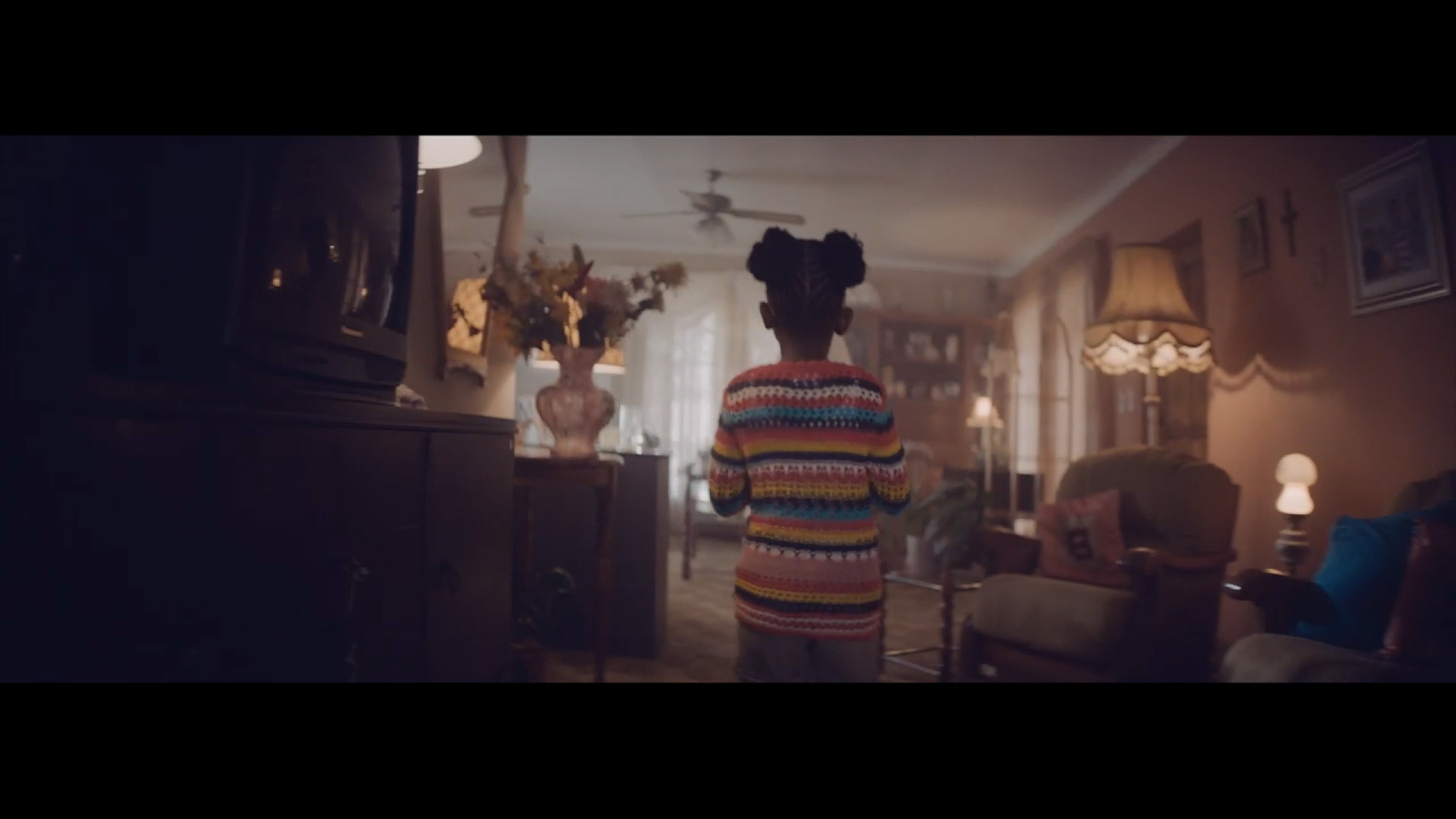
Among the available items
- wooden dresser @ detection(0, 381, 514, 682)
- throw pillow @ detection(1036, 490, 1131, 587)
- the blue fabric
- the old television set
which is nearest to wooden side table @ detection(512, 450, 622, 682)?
wooden dresser @ detection(0, 381, 514, 682)

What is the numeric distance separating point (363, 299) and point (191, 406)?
1.93 feet

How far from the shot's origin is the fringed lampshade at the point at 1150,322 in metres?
Result: 3.12

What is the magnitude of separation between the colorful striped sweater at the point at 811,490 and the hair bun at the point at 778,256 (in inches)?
7.1

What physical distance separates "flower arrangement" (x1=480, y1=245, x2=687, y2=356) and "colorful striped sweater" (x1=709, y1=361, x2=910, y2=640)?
3.18 ft

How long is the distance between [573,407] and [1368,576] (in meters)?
2.09

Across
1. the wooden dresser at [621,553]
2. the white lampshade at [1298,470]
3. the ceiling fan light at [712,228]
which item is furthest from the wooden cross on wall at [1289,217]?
the ceiling fan light at [712,228]

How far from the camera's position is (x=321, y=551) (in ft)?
3.33

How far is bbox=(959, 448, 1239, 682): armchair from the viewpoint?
2211mm

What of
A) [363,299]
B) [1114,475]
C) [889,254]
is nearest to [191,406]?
[363,299]

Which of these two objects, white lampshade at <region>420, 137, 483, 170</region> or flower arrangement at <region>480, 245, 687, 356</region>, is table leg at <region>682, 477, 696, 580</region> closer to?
flower arrangement at <region>480, 245, 687, 356</region>

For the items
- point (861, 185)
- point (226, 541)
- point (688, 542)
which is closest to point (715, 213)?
point (861, 185)

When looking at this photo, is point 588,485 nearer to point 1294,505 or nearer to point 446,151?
point 446,151

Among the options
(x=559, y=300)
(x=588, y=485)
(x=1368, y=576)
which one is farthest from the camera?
(x=588, y=485)
